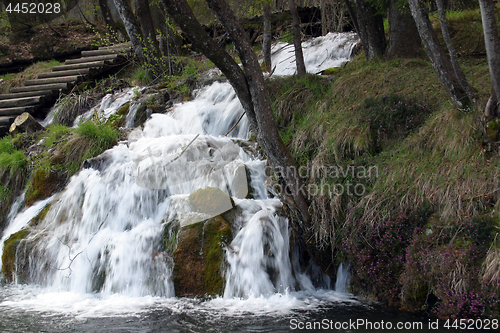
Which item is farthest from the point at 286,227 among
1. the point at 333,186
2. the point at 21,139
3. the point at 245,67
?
the point at 21,139

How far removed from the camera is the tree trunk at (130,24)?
11055mm

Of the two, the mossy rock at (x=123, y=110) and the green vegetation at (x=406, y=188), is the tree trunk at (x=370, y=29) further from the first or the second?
the mossy rock at (x=123, y=110)

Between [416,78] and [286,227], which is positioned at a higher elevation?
[416,78]

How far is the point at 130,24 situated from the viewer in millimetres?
11227

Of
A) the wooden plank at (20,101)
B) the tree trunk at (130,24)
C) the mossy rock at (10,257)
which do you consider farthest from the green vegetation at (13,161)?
the tree trunk at (130,24)

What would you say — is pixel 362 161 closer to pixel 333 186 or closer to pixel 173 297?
pixel 333 186

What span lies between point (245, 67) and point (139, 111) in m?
5.11

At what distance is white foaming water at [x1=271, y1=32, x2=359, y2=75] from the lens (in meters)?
10.4

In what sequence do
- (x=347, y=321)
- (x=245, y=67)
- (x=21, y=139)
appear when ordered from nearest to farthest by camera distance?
(x=347, y=321)
(x=245, y=67)
(x=21, y=139)

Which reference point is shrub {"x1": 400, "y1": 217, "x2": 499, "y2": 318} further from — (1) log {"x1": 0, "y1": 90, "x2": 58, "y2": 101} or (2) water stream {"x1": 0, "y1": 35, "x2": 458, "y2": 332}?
(1) log {"x1": 0, "y1": 90, "x2": 58, "y2": 101}

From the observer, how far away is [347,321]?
4.23m

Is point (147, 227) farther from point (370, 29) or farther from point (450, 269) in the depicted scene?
point (370, 29)

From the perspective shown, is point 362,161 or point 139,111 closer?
point 362,161

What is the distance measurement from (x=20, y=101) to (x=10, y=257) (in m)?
6.66
